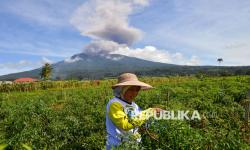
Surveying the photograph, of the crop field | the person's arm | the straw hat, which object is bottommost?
the crop field

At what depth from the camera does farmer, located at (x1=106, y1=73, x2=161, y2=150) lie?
10.3 feet

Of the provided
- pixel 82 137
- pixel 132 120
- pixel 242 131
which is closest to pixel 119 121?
pixel 132 120

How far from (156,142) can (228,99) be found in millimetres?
10378

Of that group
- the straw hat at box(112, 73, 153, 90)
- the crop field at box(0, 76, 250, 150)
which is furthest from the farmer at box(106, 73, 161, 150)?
the crop field at box(0, 76, 250, 150)

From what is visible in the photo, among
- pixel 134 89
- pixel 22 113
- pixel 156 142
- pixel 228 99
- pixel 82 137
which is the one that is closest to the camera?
pixel 156 142

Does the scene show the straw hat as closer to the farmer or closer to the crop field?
the farmer

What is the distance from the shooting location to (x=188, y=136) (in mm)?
2994

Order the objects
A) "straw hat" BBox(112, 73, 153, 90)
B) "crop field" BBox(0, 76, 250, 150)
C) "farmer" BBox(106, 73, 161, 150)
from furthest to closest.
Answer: "straw hat" BBox(112, 73, 153, 90)
"farmer" BBox(106, 73, 161, 150)
"crop field" BBox(0, 76, 250, 150)

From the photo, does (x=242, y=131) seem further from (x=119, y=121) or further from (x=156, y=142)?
(x=119, y=121)

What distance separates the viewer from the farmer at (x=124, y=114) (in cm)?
313

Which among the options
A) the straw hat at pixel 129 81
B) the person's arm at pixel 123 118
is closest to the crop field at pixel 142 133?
the person's arm at pixel 123 118

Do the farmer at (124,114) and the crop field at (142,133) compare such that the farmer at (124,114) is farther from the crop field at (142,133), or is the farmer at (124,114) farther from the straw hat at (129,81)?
the crop field at (142,133)

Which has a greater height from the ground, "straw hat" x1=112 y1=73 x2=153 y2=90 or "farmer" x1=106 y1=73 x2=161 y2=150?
"straw hat" x1=112 y1=73 x2=153 y2=90


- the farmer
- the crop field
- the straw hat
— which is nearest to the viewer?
the crop field
